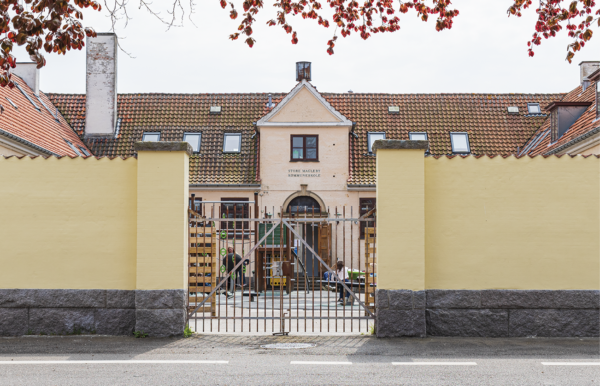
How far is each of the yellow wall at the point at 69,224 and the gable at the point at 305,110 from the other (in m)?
18.4

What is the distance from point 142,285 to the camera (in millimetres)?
10359

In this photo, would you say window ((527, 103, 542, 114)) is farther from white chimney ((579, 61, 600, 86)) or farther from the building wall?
the building wall

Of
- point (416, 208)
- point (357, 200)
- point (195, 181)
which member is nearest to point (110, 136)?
point (195, 181)

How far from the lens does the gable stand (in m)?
28.6

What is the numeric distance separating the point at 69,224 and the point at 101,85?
19.7 metres

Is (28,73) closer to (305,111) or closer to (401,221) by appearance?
(305,111)

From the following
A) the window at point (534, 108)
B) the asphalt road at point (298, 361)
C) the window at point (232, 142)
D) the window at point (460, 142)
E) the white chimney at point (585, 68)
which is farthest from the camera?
the window at point (534, 108)

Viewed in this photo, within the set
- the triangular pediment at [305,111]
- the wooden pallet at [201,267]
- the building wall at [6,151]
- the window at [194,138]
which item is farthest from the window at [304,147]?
the wooden pallet at [201,267]

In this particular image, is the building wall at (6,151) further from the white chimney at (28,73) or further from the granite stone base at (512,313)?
the granite stone base at (512,313)

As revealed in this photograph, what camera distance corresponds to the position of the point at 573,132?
22.2 meters

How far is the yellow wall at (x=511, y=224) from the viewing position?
10.5 m

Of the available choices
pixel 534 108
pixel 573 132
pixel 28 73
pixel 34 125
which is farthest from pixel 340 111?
pixel 34 125

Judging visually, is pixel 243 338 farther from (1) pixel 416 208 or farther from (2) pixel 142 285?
(1) pixel 416 208

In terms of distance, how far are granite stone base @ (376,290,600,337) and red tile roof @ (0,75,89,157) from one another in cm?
1280
